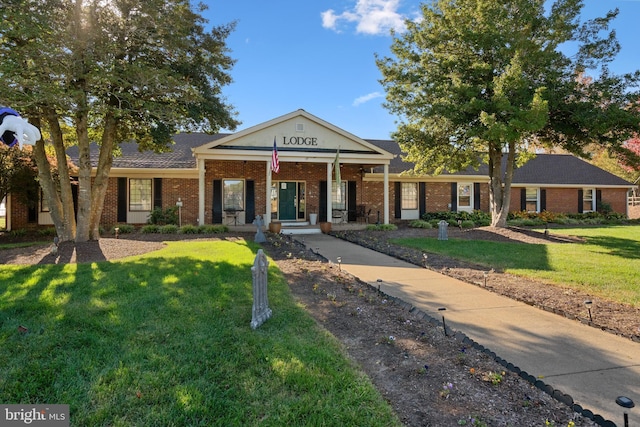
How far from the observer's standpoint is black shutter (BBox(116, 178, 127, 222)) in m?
16.2

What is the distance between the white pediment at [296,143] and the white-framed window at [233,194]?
263 cm

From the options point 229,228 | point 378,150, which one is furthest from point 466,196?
point 229,228

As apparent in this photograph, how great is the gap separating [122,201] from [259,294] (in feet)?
47.1

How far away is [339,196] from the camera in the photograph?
1847cm

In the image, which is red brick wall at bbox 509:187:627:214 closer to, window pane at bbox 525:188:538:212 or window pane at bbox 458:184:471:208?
window pane at bbox 525:188:538:212

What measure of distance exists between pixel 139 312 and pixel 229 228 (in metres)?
9.90

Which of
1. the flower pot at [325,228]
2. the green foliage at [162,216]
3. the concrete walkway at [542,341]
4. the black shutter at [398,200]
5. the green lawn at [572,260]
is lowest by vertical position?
the concrete walkway at [542,341]

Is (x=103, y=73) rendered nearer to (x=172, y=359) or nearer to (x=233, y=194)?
(x=172, y=359)

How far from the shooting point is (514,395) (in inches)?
118

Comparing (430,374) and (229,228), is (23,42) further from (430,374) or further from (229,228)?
(430,374)

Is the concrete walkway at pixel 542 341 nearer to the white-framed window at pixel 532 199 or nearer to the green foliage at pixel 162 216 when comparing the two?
the green foliage at pixel 162 216

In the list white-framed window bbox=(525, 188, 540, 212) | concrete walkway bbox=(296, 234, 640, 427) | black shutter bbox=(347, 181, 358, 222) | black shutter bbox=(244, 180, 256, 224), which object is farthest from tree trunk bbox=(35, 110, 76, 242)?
white-framed window bbox=(525, 188, 540, 212)

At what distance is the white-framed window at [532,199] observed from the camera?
22156 millimetres

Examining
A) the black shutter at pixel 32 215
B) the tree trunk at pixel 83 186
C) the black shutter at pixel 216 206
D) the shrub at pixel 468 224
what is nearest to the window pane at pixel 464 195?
the shrub at pixel 468 224
